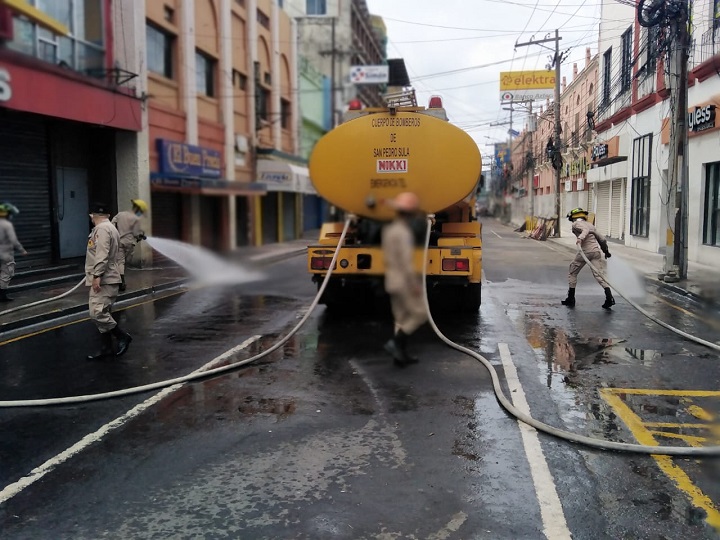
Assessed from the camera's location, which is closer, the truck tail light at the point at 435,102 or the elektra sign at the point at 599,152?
the truck tail light at the point at 435,102

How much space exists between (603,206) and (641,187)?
8604mm

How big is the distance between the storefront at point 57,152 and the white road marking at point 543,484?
35.9ft

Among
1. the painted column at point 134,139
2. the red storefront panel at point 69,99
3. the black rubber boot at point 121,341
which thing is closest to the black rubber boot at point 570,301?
the black rubber boot at point 121,341

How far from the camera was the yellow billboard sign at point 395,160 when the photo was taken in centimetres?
487

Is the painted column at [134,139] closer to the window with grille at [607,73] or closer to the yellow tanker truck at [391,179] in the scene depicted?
the yellow tanker truck at [391,179]

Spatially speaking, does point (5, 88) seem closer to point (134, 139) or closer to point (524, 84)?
point (134, 139)

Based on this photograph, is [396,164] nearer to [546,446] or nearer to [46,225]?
[546,446]

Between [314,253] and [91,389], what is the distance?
12.2 ft

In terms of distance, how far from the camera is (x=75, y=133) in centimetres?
1611

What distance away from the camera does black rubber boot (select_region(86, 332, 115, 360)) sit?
741cm

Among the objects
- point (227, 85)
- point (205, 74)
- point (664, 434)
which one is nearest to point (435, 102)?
point (664, 434)

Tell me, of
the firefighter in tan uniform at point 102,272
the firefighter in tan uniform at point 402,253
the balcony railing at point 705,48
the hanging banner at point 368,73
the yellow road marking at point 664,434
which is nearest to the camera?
the firefighter in tan uniform at point 402,253

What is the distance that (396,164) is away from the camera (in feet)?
15.6

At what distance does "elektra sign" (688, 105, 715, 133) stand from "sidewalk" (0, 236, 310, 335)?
1241 cm
